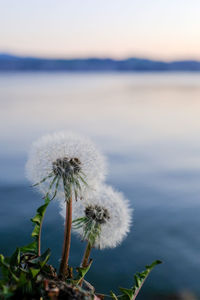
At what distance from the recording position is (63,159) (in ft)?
10.0

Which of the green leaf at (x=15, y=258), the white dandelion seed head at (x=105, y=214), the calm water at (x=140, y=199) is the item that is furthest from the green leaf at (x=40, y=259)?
the calm water at (x=140, y=199)

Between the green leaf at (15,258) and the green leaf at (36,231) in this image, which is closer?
the green leaf at (15,258)

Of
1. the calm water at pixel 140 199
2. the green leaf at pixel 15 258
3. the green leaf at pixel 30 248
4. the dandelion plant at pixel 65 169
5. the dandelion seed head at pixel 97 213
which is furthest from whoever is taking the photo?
the calm water at pixel 140 199

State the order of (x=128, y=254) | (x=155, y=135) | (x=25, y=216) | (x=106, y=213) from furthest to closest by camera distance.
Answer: (x=155, y=135)
(x=25, y=216)
(x=128, y=254)
(x=106, y=213)

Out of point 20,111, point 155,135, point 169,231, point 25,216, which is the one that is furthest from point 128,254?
point 20,111

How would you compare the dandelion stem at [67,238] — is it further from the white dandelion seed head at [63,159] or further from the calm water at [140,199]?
the calm water at [140,199]

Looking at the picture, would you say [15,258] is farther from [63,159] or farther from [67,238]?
[63,159]

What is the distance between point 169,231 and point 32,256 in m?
4.00

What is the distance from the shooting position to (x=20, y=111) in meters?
25.2

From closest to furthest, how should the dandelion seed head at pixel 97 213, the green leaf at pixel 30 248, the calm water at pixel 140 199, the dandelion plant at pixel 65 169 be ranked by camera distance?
the dandelion plant at pixel 65 169, the green leaf at pixel 30 248, the dandelion seed head at pixel 97 213, the calm water at pixel 140 199

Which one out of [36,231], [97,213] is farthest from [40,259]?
[97,213]

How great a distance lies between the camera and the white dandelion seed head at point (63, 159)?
121 inches

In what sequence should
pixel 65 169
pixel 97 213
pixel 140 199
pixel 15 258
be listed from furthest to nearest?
pixel 140 199 → pixel 97 213 → pixel 65 169 → pixel 15 258

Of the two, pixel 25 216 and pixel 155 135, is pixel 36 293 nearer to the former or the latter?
pixel 25 216
